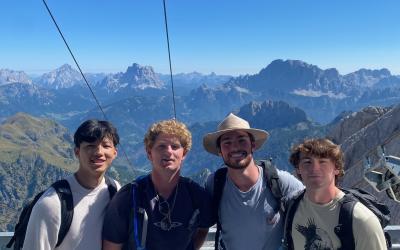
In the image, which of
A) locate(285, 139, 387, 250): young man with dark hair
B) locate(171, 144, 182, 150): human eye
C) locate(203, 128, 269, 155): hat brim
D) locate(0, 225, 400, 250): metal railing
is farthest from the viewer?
locate(0, 225, 400, 250): metal railing

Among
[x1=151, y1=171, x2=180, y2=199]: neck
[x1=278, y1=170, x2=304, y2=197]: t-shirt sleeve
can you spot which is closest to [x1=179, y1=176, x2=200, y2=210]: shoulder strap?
[x1=151, y1=171, x2=180, y2=199]: neck

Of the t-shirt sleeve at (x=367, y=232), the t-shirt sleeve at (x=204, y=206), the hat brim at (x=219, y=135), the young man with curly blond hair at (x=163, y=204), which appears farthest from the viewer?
the hat brim at (x=219, y=135)

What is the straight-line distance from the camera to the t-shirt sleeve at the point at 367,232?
19.6ft

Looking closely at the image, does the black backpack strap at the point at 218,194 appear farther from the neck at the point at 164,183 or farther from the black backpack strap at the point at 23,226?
the black backpack strap at the point at 23,226

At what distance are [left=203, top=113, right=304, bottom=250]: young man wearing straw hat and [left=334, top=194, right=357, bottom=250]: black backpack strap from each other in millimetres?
1267

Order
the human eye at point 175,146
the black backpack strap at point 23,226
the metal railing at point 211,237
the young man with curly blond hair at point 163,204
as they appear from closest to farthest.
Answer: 1. the black backpack strap at point 23,226
2. the young man with curly blond hair at point 163,204
3. the human eye at point 175,146
4. the metal railing at point 211,237

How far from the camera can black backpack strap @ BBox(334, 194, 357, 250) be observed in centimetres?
613

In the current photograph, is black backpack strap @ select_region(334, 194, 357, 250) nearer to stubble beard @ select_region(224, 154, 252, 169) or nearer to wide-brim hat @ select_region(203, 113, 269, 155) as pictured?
stubble beard @ select_region(224, 154, 252, 169)

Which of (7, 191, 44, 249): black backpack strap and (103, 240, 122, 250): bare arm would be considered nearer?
(7, 191, 44, 249): black backpack strap

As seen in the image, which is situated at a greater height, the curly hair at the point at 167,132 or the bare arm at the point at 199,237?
the curly hair at the point at 167,132

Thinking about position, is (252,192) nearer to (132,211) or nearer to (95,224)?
(132,211)

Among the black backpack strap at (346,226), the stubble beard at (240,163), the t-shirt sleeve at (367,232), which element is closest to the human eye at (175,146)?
the stubble beard at (240,163)

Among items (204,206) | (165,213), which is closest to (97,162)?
(165,213)

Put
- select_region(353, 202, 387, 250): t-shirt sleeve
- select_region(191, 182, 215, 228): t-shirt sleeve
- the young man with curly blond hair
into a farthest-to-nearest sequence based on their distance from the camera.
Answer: select_region(191, 182, 215, 228): t-shirt sleeve
the young man with curly blond hair
select_region(353, 202, 387, 250): t-shirt sleeve
